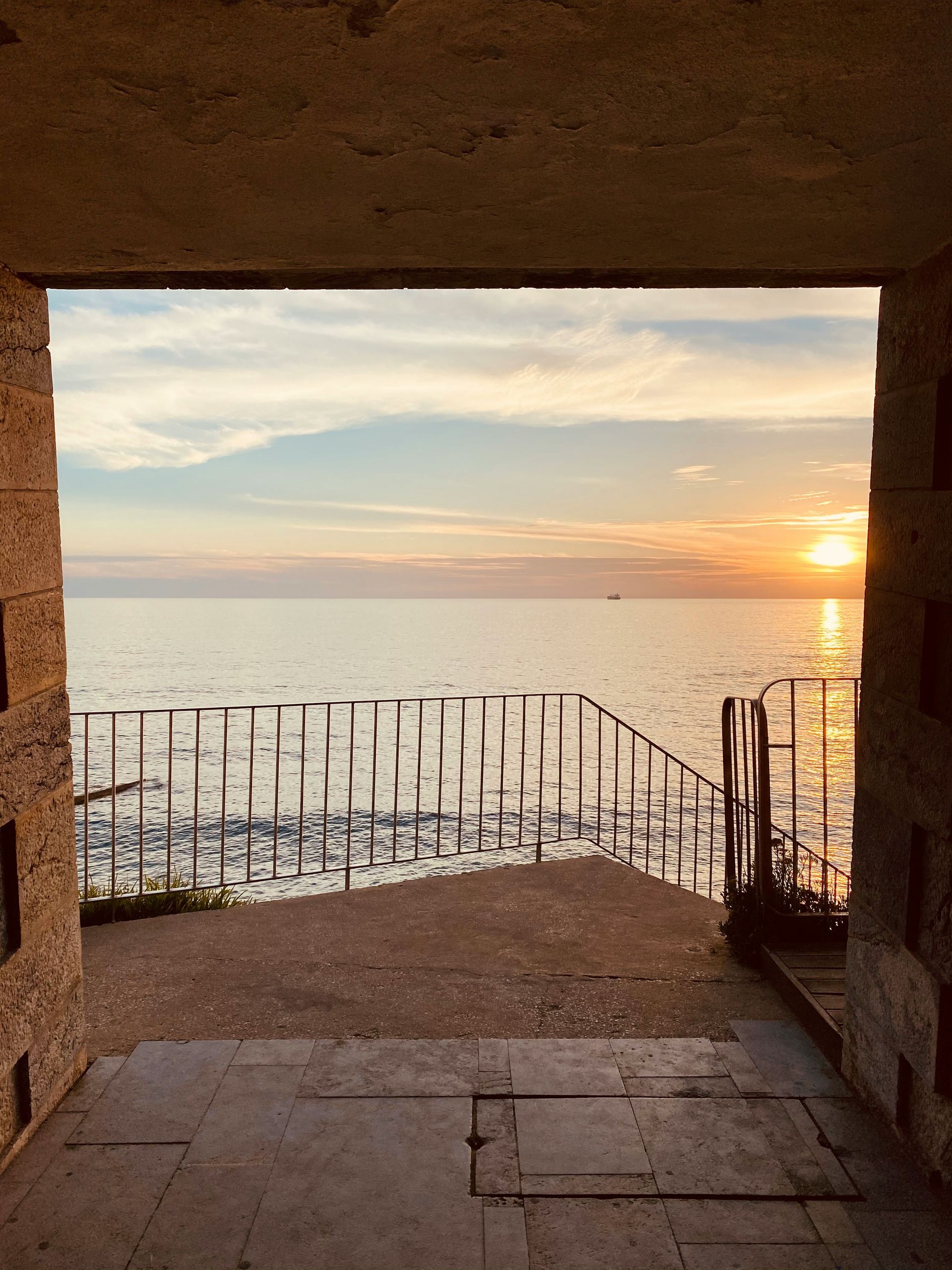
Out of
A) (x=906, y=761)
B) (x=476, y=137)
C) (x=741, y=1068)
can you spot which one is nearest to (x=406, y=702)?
(x=741, y=1068)

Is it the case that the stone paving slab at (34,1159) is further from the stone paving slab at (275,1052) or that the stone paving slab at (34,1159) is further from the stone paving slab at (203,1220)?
the stone paving slab at (275,1052)

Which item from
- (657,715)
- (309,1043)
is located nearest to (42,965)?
(309,1043)

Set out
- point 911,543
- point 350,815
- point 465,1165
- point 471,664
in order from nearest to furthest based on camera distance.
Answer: point 465,1165
point 911,543
point 350,815
point 471,664

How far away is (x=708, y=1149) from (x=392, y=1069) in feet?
3.83

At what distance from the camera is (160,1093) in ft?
9.50

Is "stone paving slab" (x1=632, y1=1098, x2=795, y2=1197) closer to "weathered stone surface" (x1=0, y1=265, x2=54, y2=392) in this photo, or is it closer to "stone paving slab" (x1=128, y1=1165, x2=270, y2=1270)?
"stone paving slab" (x1=128, y1=1165, x2=270, y2=1270)

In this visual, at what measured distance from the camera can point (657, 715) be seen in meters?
39.7

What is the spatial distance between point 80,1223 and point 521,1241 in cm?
125

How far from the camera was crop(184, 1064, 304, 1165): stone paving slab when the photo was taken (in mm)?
2545

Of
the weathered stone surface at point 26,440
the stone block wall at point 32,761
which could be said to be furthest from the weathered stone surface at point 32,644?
the weathered stone surface at point 26,440

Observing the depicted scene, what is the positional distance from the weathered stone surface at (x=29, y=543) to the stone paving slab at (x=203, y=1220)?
6.23 ft

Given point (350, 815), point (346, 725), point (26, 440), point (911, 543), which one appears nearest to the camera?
point (911, 543)

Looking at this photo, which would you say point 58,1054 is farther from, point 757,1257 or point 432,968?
point 757,1257

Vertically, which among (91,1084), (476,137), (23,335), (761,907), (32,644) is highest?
(476,137)
